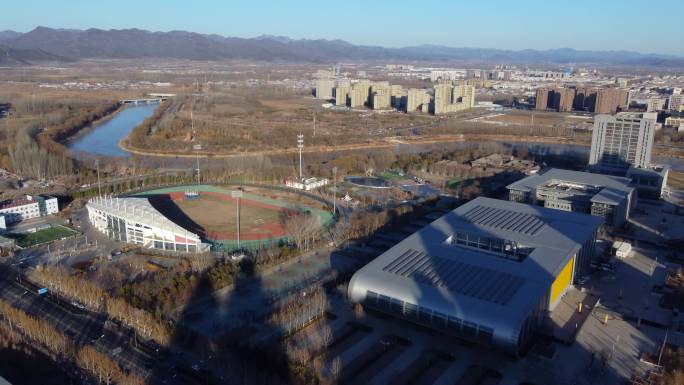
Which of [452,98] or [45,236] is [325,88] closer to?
[452,98]

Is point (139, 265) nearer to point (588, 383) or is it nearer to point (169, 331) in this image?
point (169, 331)

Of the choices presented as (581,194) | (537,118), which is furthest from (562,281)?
(537,118)

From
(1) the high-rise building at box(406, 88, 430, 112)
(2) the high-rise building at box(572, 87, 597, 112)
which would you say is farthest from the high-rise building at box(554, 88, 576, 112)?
(1) the high-rise building at box(406, 88, 430, 112)

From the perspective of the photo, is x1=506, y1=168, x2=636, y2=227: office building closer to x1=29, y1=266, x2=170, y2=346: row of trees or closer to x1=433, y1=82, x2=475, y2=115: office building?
x1=29, y1=266, x2=170, y2=346: row of trees

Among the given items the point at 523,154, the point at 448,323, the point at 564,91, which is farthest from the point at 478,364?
the point at 564,91

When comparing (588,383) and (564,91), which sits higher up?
(564,91)
